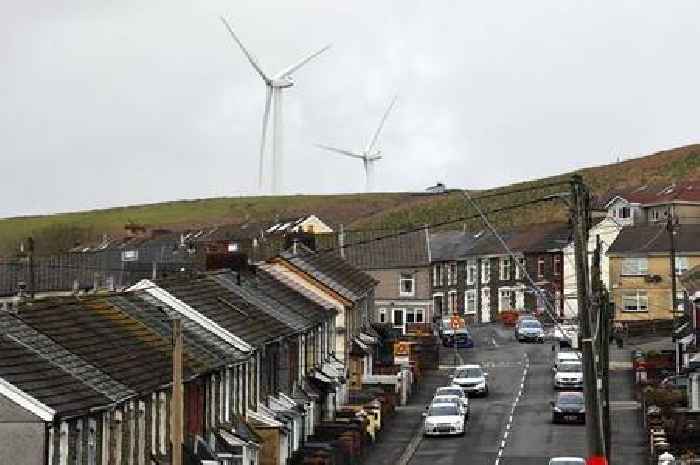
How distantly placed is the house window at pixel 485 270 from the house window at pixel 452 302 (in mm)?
3805

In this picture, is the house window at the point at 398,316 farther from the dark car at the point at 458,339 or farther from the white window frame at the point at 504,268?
the white window frame at the point at 504,268

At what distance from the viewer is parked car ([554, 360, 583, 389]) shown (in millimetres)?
71625

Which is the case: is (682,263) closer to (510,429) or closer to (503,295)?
(503,295)

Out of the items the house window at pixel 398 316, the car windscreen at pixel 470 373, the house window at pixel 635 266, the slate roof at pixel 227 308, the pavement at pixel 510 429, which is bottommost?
the pavement at pixel 510 429

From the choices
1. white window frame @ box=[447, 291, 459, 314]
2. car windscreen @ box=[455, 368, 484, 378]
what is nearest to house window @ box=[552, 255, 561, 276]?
white window frame @ box=[447, 291, 459, 314]

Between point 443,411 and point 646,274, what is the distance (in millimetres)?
48284

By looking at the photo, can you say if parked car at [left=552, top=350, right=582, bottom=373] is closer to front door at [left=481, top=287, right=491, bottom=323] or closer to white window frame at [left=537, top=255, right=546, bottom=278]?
white window frame at [left=537, top=255, right=546, bottom=278]

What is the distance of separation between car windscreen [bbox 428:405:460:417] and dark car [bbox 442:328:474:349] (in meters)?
36.0

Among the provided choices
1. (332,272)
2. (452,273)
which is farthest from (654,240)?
(332,272)

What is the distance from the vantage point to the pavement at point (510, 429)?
54.4 metres

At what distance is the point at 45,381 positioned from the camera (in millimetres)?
30531

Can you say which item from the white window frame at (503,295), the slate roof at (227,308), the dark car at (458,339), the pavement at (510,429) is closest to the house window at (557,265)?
the white window frame at (503,295)

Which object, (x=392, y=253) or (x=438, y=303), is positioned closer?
(x=392, y=253)

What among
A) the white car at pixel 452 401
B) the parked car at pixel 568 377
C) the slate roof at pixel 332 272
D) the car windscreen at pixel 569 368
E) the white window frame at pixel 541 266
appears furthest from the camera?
the white window frame at pixel 541 266
